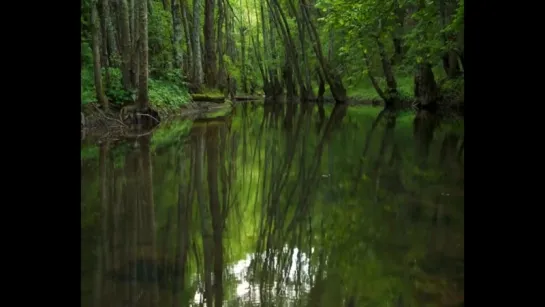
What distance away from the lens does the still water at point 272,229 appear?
131 inches

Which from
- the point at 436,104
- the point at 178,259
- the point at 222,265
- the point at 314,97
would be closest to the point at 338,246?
the point at 222,265

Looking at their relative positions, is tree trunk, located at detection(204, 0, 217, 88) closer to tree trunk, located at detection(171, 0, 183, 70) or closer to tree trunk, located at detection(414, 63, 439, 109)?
tree trunk, located at detection(171, 0, 183, 70)

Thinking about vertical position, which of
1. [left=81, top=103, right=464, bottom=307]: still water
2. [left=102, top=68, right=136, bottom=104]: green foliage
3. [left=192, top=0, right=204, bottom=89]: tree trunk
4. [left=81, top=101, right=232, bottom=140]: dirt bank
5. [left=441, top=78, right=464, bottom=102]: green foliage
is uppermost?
[left=192, top=0, right=204, bottom=89]: tree trunk

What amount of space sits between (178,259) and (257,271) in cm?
63

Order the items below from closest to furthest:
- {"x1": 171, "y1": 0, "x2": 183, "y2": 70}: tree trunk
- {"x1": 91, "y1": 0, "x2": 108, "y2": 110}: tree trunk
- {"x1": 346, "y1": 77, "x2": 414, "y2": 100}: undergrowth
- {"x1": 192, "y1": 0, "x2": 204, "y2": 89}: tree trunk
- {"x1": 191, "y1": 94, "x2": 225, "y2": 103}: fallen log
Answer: {"x1": 91, "y1": 0, "x2": 108, "y2": 110}: tree trunk
{"x1": 192, "y1": 0, "x2": 204, "y2": 89}: tree trunk
{"x1": 171, "y1": 0, "x2": 183, "y2": 70}: tree trunk
{"x1": 191, "y1": 94, "x2": 225, "y2": 103}: fallen log
{"x1": 346, "y1": 77, "x2": 414, "y2": 100}: undergrowth

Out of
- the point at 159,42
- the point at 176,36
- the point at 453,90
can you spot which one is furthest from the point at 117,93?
the point at 453,90

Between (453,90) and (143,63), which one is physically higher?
(143,63)

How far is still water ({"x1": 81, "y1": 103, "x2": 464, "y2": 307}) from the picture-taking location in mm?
3340

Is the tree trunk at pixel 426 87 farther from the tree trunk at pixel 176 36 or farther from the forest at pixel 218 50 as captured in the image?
the tree trunk at pixel 176 36

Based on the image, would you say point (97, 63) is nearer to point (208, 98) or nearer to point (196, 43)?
point (196, 43)

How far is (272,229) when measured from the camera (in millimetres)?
4902

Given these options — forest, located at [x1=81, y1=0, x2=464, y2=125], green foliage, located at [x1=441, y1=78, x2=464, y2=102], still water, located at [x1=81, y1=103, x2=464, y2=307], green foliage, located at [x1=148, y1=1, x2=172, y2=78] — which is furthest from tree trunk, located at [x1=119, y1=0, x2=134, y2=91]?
green foliage, located at [x1=441, y1=78, x2=464, y2=102]

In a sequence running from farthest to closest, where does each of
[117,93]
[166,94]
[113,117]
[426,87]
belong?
[426,87] < [166,94] < [117,93] < [113,117]

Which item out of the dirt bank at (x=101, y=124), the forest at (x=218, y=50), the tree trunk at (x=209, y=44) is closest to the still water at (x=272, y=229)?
the dirt bank at (x=101, y=124)
